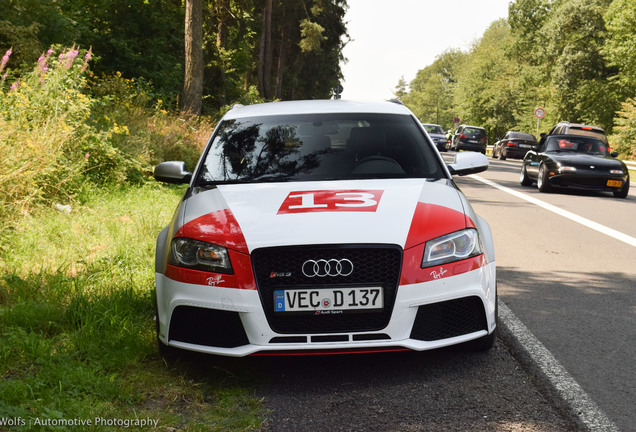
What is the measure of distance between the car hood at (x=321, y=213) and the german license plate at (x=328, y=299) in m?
0.25

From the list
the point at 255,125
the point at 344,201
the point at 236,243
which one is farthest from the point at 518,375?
the point at 255,125

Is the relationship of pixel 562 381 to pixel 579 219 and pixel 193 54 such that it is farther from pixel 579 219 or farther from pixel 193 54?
pixel 193 54

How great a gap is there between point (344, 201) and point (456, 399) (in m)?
1.27

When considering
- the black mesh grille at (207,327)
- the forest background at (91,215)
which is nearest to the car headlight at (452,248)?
the black mesh grille at (207,327)

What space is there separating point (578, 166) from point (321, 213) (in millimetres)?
12751

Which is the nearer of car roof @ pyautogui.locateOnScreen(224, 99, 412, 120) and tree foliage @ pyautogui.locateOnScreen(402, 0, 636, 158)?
car roof @ pyautogui.locateOnScreen(224, 99, 412, 120)

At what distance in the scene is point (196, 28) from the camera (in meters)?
18.2

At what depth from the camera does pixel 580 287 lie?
6250mm

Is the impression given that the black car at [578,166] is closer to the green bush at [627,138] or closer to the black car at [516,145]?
the black car at [516,145]

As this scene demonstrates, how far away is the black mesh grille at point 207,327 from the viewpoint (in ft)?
12.1

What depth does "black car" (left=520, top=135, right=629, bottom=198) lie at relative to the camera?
593 inches

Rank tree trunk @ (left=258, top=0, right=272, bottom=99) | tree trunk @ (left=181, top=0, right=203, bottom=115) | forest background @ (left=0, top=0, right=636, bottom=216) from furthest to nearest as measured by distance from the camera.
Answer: tree trunk @ (left=258, top=0, right=272, bottom=99) < tree trunk @ (left=181, top=0, right=203, bottom=115) < forest background @ (left=0, top=0, right=636, bottom=216)

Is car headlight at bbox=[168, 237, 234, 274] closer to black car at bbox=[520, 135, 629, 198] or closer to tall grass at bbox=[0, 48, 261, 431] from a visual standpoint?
tall grass at bbox=[0, 48, 261, 431]

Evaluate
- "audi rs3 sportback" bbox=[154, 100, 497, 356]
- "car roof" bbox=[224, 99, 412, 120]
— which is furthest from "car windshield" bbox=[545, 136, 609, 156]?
"audi rs3 sportback" bbox=[154, 100, 497, 356]
